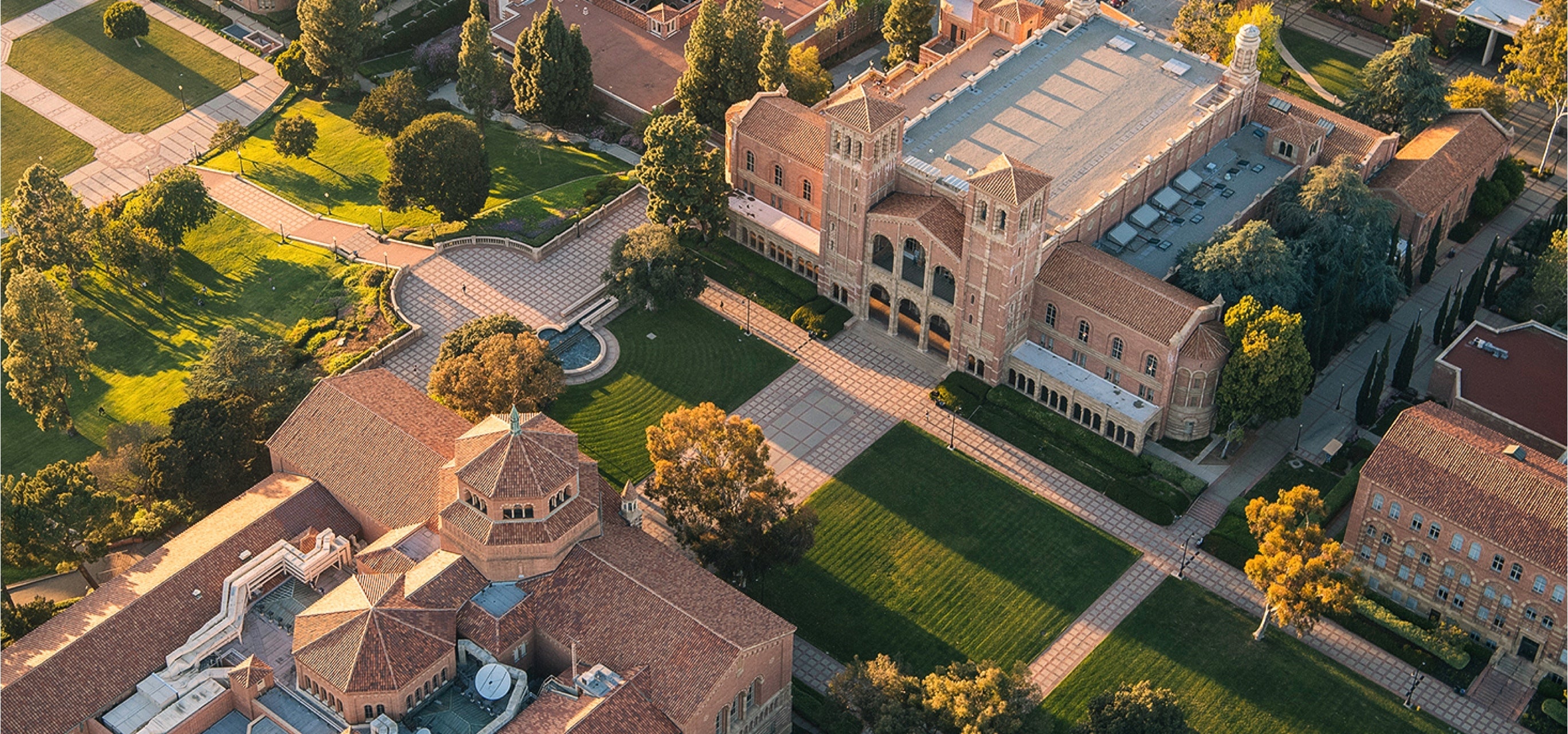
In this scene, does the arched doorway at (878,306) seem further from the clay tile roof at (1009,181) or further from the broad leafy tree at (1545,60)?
the broad leafy tree at (1545,60)

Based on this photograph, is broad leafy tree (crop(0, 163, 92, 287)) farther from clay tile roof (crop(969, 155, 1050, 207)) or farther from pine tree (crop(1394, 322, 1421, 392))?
pine tree (crop(1394, 322, 1421, 392))

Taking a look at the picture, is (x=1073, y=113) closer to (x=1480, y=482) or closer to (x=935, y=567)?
(x=935, y=567)

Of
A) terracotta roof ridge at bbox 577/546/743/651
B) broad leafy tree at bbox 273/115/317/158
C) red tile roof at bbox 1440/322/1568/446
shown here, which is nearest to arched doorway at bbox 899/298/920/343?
red tile roof at bbox 1440/322/1568/446

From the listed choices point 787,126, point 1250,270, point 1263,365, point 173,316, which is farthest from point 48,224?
point 1263,365

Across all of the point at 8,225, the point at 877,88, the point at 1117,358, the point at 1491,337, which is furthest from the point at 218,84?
the point at 1491,337

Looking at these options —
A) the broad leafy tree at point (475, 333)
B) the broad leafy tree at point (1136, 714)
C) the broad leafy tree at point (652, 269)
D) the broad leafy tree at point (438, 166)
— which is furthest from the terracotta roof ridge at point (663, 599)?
the broad leafy tree at point (438, 166)

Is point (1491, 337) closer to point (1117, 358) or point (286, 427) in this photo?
point (1117, 358)

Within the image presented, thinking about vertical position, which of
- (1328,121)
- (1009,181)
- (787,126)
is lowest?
(787,126)

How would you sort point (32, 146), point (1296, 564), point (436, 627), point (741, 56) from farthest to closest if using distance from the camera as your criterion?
point (32, 146)
point (741, 56)
point (1296, 564)
point (436, 627)
